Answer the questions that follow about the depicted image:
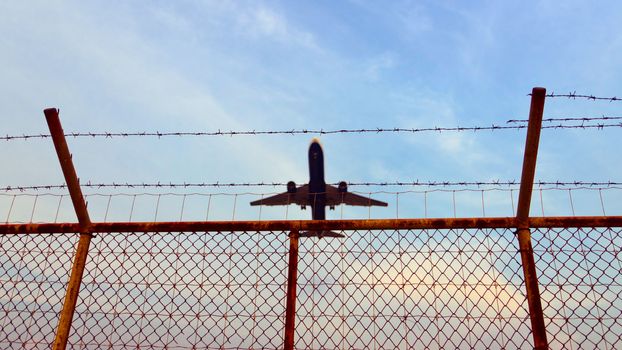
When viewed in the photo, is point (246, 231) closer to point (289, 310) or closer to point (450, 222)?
point (289, 310)

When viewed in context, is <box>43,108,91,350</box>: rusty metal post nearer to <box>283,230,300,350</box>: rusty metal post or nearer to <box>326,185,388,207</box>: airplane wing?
<box>283,230,300,350</box>: rusty metal post

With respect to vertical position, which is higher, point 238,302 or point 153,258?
point 153,258

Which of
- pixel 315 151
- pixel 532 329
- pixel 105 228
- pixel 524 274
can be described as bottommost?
pixel 532 329

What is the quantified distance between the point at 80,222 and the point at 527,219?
314 centimetres

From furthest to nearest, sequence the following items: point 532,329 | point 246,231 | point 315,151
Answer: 1. point 315,151
2. point 246,231
3. point 532,329

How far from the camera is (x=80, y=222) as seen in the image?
340 cm

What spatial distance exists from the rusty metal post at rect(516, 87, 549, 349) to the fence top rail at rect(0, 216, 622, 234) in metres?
0.08

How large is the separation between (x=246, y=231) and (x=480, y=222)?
5.19 ft

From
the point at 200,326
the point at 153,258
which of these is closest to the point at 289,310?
the point at 200,326

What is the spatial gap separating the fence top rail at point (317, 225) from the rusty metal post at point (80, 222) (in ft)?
0.31

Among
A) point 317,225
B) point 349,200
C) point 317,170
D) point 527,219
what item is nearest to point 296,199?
point 317,170

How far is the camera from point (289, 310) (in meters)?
2.94

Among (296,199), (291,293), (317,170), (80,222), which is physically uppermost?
(317,170)

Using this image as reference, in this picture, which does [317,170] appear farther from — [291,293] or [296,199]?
[291,293]
